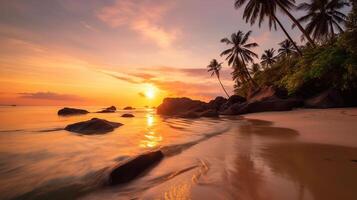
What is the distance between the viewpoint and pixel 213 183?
3332mm

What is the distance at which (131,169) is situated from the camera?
3916 mm

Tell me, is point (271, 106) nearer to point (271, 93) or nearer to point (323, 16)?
point (271, 93)

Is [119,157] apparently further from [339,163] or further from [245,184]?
[339,163]

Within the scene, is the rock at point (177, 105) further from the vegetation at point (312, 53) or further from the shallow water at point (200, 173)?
the shallow water at point (200, 173)

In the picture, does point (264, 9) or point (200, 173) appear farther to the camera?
point (264, 9)

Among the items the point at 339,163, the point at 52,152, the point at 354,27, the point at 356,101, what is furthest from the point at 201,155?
the point at 356,101

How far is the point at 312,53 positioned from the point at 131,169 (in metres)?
19.4

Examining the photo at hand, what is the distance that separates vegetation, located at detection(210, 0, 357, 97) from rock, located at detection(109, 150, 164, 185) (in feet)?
46.3

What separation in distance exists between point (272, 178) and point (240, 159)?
4.34 ft

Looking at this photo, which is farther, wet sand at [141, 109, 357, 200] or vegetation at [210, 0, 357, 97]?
vegetation at [210, 0, 357, 97]

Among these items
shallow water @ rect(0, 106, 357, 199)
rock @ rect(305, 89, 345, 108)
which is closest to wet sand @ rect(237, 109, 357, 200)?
shallow water @ rect(0, 106, 357, 199)

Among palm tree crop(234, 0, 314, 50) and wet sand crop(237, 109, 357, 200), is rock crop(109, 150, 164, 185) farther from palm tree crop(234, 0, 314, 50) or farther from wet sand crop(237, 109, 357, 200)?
palm tree crop(234, 0, 314, 50)

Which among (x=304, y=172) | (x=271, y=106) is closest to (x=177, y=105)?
(x=271, y=106)

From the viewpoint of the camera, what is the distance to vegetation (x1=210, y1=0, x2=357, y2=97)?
14.6m
